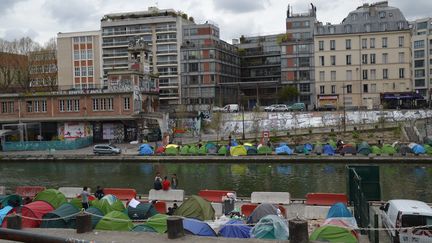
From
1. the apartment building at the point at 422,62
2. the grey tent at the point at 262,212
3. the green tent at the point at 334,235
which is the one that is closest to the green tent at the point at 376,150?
the grey tent at the point at 262,212

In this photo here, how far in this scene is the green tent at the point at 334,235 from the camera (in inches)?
676

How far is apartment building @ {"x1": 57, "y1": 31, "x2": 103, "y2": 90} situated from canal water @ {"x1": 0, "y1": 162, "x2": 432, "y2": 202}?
58352mm

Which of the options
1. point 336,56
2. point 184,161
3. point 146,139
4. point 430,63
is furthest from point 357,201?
point 430,63

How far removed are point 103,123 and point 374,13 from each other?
53.3m

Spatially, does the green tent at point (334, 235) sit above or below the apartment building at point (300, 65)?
below

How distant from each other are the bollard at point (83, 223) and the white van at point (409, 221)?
995 cm

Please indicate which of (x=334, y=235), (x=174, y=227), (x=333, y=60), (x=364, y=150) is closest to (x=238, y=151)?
(x=364, y=150)

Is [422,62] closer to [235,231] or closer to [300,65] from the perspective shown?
[300,65]

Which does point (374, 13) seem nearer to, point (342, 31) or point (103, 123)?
point (342, 31)

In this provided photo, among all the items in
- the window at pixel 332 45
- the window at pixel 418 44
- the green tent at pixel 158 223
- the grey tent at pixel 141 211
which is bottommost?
the grey tent at pixel 141 211

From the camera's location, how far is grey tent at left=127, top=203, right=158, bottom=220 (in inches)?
899

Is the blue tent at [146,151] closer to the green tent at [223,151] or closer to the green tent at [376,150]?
the green tent at [223,151]

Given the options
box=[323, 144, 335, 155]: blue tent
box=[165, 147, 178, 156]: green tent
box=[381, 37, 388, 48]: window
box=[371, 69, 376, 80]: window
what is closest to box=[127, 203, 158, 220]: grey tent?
box=[165, 147, 178, 156]: green tent

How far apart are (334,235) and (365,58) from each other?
7834 centimetres
